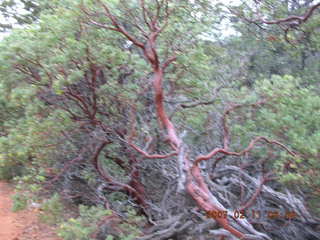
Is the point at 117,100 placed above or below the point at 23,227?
above

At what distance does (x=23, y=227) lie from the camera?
7.41 meters

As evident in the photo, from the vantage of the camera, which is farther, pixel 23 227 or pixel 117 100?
pixel 23 227

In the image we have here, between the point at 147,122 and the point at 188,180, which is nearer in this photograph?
the point at 188,180

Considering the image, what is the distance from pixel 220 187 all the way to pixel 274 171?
815mm

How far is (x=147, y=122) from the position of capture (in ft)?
22.5

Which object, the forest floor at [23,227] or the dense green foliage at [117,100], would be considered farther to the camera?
the forest floor at [23,227]

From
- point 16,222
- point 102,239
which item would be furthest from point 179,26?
point 16,222

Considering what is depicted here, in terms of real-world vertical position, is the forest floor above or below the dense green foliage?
below

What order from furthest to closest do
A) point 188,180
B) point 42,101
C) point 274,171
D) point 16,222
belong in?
1. point 16,222
2. point 42,101
3. point 274,171
4. point 188,180

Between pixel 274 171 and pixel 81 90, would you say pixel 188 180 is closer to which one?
pixel 274 171

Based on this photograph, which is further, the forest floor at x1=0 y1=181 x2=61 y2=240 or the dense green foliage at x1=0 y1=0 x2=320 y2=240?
the forest floor at x1=0 y1=181 x2=61 y2=240

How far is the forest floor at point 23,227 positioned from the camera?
7.04 metres

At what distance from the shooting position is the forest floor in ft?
23.1

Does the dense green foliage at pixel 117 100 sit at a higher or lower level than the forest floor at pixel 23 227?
higher
